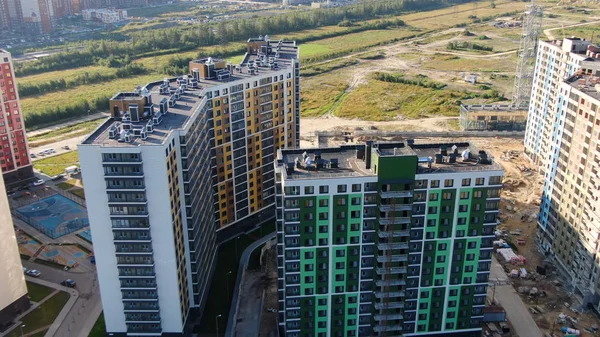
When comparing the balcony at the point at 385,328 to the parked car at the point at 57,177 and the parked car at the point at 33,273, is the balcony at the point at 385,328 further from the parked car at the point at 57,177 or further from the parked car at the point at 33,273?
the parked car at the point at 57,177

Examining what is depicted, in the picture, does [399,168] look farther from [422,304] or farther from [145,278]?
[145,278]

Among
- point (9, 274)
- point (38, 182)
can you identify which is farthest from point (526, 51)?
point (9, 274)

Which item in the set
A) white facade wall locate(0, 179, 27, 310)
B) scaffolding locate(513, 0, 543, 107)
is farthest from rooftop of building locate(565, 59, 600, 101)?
white facade wall locate(0, 179, 27, 310)

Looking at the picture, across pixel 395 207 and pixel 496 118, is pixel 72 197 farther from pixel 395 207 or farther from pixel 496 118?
pixel 496 118

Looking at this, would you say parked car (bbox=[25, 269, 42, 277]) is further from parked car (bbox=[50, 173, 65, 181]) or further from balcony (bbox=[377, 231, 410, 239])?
balcony (bbox=[377, 231, 410, 239])

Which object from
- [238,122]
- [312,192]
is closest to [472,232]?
[312,192]

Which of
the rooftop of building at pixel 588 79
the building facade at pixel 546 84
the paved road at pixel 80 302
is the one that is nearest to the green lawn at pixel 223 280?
the paved road at pixel 80 302

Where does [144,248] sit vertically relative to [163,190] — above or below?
below
